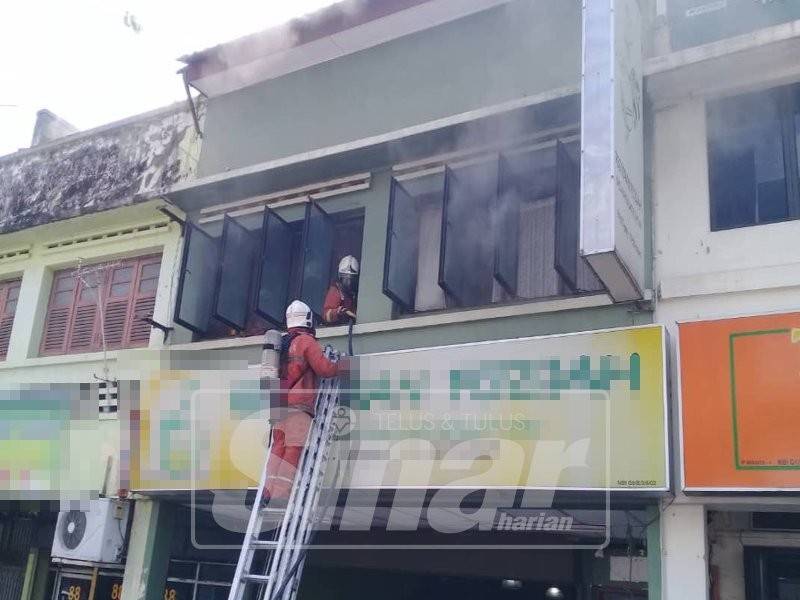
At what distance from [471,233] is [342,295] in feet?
4.69

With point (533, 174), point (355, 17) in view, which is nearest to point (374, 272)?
point (533, 174)

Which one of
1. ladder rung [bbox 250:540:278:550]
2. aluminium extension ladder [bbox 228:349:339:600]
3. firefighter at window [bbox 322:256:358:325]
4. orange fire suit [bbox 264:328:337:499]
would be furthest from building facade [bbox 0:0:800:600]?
ladder rung [bbox 250:540:278:550]

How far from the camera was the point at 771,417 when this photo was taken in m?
6.03

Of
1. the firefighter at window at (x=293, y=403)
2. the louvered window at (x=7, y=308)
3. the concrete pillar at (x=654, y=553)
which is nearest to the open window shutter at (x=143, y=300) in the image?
the louvered window at (x=7, y=308)

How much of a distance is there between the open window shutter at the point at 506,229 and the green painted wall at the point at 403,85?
0.92 meters

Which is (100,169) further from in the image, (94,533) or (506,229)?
(506,229)

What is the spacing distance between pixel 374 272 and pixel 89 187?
487cm

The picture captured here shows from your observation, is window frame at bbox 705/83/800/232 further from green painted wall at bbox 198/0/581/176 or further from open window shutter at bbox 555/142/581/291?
green painted wall at bbox 198/0/581/176

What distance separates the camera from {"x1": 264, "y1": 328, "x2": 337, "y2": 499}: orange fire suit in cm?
725

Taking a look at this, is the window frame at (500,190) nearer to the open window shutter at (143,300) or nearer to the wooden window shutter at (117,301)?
the open window shutter at (143,300)

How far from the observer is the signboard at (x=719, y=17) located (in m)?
7.18

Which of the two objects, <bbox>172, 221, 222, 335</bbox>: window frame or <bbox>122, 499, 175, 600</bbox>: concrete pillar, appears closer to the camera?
<bbox>122, 499, 175, 600</bbox>: concrete pillar

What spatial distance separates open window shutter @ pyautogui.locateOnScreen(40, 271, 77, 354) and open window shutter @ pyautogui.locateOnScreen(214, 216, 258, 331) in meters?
2.89

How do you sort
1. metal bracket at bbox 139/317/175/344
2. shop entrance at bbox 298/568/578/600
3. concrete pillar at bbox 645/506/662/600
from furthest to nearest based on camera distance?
shop entrance at bbox 298/568/578/600 → metal bracket at bbox 139/317/175/344 → concrete pillar at bbox 645/506/662/600
